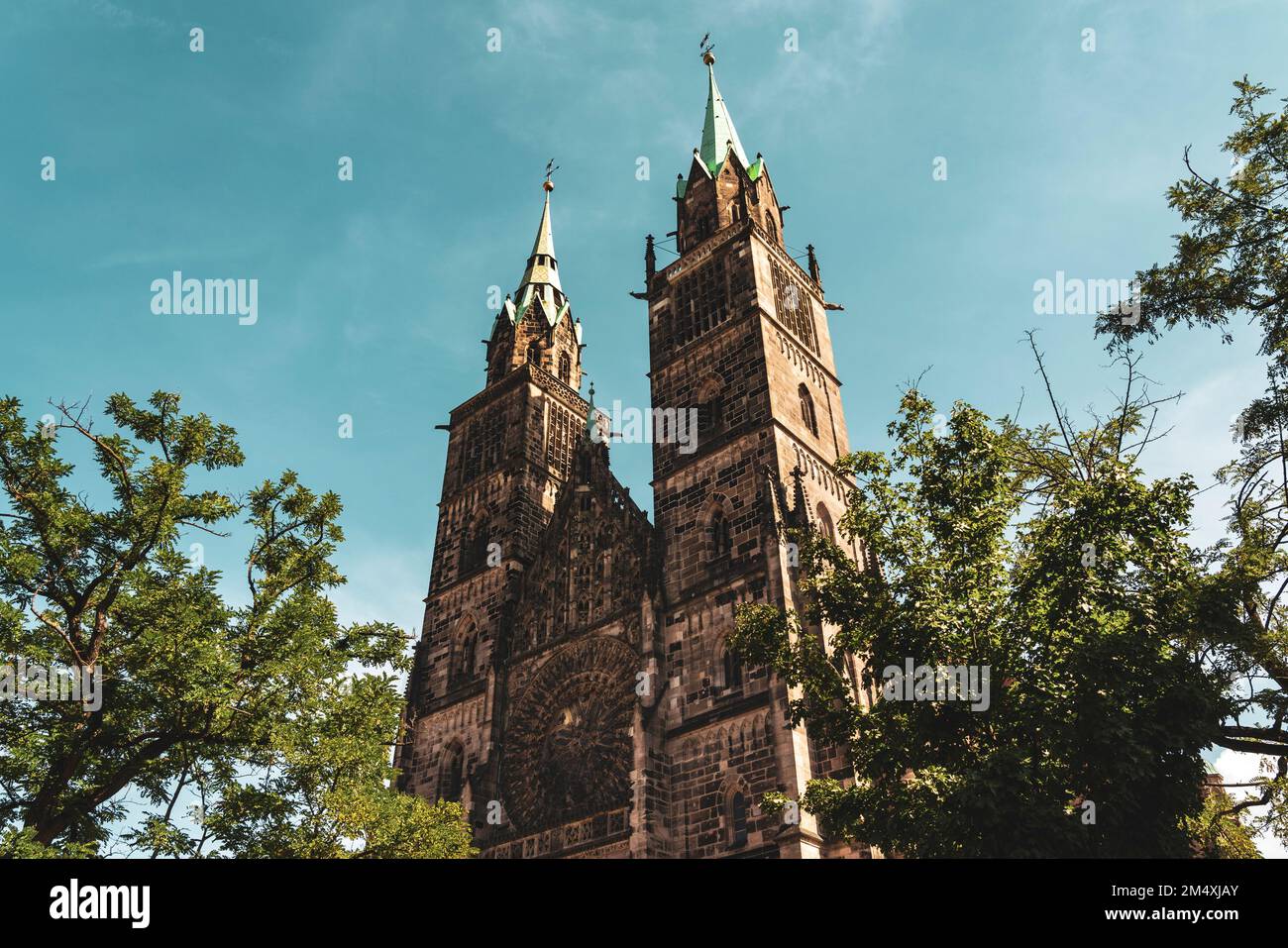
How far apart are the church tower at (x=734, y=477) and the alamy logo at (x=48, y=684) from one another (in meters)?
12.9

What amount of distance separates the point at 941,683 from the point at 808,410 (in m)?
17.5

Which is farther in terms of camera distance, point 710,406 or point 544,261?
point 544,261

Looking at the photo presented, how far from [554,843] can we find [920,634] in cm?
1401

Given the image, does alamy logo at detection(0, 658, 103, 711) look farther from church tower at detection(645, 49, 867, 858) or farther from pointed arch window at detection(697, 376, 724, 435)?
pointed arch window at detection(697, 376, 724, 435)

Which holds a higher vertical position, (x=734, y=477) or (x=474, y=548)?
(x=734, y=477)

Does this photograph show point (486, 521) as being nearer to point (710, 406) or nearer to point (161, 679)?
point (710, 406)

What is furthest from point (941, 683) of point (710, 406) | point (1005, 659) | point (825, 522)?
point (710, 406)

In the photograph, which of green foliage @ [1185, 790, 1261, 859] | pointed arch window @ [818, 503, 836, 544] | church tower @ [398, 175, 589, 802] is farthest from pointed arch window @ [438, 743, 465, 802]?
green foliage @ [1185, 790, 1261, 859]

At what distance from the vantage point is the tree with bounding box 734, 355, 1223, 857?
35.0 feet

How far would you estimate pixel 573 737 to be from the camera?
25.0 metres
